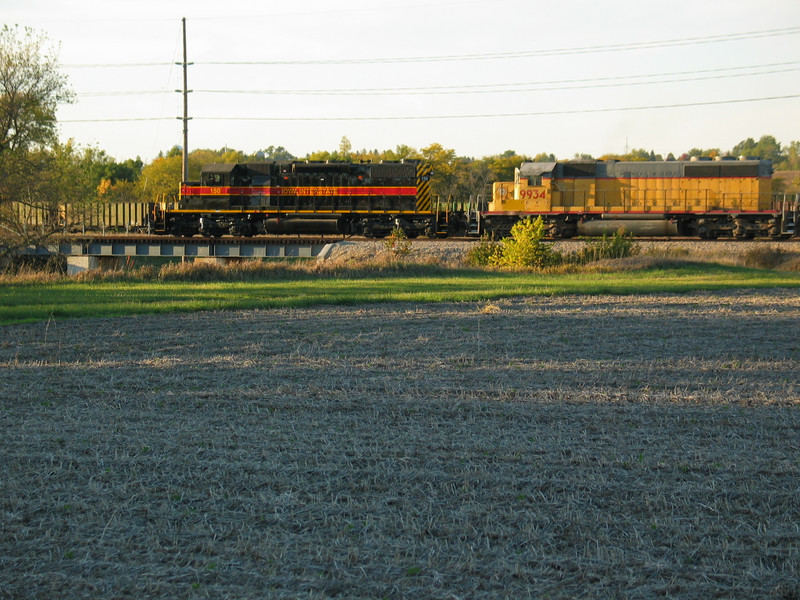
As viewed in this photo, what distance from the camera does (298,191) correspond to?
35.4m

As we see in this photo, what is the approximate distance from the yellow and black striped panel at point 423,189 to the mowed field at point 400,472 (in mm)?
23105

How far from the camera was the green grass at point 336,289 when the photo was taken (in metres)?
16.8

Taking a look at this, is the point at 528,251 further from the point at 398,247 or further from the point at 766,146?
the point at 766,146

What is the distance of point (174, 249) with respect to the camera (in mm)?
33031

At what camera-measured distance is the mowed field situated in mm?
4555

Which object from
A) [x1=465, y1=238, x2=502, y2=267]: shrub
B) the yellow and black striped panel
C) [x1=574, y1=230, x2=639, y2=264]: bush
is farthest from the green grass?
the yellow and black striped panel

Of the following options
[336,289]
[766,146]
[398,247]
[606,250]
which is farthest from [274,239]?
[766,146]

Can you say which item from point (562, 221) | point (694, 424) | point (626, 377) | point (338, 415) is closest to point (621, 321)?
point (626, 377)

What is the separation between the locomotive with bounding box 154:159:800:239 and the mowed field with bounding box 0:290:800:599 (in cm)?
2202

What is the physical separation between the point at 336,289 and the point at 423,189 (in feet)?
49.9

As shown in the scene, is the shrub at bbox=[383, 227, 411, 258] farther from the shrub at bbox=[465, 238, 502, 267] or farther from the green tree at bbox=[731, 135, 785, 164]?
the green tree at bbox=[731, 135, 785, 164]

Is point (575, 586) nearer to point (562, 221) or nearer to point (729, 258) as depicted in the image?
point (729, 258)

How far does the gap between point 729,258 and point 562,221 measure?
24.7 feet

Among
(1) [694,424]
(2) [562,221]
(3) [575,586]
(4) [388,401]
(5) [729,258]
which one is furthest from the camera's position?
(2) [562,221]
